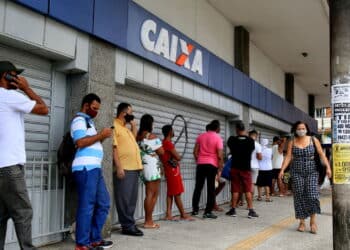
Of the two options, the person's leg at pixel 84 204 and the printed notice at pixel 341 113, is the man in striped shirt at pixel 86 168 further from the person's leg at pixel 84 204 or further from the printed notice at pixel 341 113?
the printed notice at pixel 341 113

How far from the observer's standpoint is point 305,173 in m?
6.28

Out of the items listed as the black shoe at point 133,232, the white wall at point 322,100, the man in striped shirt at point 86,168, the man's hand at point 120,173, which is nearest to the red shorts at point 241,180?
the black shoe at point 133,232

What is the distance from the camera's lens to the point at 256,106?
12.1 m

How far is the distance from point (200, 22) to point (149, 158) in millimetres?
4241

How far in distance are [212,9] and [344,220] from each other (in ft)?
22.9

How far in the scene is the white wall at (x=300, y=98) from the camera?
19.0 meters

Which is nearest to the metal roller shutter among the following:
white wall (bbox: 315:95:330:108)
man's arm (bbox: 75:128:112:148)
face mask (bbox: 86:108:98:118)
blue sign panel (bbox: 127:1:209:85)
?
blue sign panel (bbox: 127:1:209:85)

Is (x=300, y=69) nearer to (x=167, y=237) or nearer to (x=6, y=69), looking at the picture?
(x=167, y=237)

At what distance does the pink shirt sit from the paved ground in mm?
1017

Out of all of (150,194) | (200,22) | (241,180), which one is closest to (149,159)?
(150,194)

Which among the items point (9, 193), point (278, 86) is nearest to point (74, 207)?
point (9, 193)

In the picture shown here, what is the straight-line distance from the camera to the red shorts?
784cm

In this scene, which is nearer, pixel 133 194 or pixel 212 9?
pixel 133 194

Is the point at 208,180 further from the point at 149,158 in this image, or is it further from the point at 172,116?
the point at 149,158
